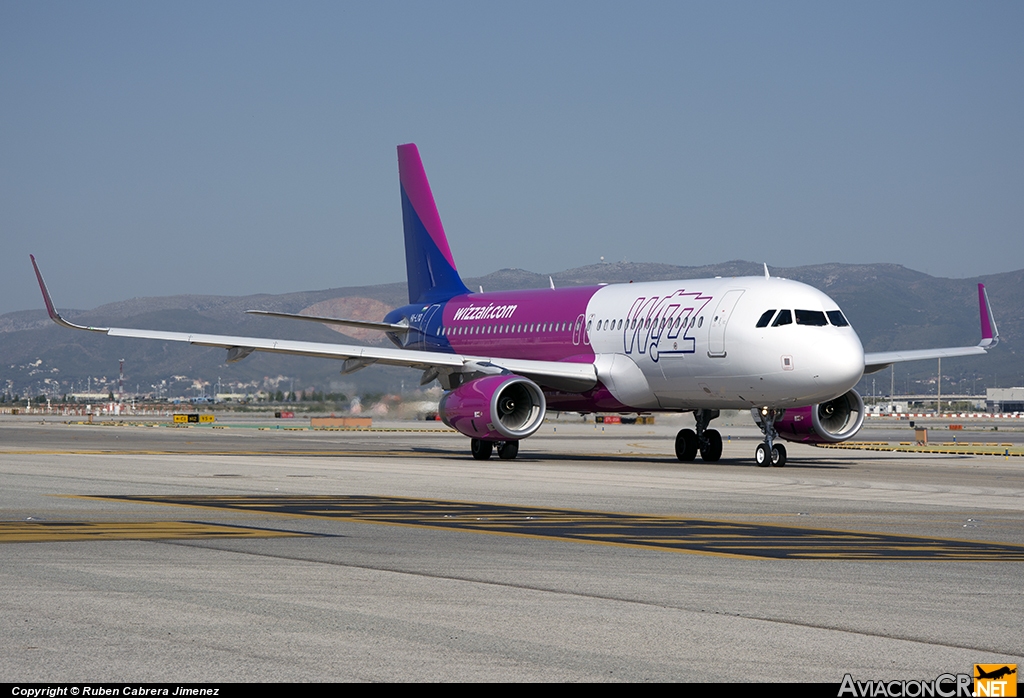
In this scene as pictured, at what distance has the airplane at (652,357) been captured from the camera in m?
29.7

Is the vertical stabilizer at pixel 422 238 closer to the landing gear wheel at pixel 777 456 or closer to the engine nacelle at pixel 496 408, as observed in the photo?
the engine nacelle at pixel 496 408

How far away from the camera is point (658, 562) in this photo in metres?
12.6

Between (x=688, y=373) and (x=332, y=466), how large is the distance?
8.55 meters

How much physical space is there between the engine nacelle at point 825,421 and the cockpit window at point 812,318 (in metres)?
3.63

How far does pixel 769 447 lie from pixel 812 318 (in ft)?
10.7

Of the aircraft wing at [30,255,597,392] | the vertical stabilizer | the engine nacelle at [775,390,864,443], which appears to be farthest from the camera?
the vertical stabilizer

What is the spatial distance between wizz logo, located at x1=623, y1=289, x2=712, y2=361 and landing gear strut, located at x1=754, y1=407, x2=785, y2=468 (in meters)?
2.41

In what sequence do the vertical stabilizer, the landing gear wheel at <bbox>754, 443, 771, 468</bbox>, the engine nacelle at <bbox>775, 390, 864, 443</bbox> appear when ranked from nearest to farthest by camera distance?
the landing gear wheel at <bbox>754, 443, 771, 468</bbox> → the engine nacelle at <bbox>775, 390, 864, 443</bbox> → the vertical stabilizer

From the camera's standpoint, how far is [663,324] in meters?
32.3

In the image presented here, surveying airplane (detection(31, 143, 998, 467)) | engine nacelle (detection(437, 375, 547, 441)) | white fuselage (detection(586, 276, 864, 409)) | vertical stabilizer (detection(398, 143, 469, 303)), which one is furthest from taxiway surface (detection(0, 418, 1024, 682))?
vertical stabilizer (detection(398, 143, 469, 303))

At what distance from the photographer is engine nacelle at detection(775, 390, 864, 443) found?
33.1 m

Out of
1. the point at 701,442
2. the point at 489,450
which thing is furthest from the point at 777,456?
the point at 489,450

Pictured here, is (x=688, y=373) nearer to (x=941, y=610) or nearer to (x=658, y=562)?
(x=658, y=562)

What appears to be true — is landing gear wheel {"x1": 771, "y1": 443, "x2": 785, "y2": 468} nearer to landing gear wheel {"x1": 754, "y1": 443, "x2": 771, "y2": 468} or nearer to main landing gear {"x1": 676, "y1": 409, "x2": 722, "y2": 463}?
landing gear wheel {"x1": 754, "y1": 443, "x2": 771, "y2": 468}
